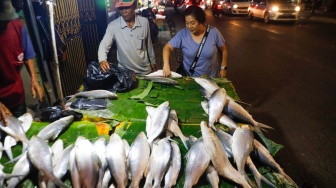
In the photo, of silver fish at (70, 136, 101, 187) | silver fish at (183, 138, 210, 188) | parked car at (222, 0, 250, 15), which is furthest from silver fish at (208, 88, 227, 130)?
parked car at (222, 0, 250, 15)

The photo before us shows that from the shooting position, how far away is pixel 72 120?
2729 millimetres

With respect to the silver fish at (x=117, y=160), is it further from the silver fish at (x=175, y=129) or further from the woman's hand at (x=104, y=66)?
the woman's hand at (x=104, y=66)

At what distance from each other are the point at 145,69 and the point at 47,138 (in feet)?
8.89

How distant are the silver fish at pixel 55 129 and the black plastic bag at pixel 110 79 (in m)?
1.00

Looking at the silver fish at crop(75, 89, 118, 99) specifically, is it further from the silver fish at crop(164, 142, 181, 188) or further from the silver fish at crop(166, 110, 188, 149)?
the silver fish at crop(164, 142, 181, 188)

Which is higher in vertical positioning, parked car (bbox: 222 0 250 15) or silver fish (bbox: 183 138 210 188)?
parked car (bbox: 222 0 250 15)

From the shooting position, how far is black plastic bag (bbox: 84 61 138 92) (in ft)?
11.6

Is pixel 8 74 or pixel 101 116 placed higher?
pixel 8 74

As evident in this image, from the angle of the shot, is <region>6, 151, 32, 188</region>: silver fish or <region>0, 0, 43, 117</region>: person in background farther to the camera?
<region>0, 0, 43, 117</region>: person in background

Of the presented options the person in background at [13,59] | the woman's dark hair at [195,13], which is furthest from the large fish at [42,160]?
the woman's dark hair at [195,13]

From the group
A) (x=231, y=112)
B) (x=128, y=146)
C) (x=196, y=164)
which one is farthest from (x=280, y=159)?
(x=128, y=146)

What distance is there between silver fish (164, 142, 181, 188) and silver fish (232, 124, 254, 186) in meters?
0.54

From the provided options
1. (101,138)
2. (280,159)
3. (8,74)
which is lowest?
(280,159)

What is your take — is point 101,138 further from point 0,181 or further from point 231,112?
point 231,112
